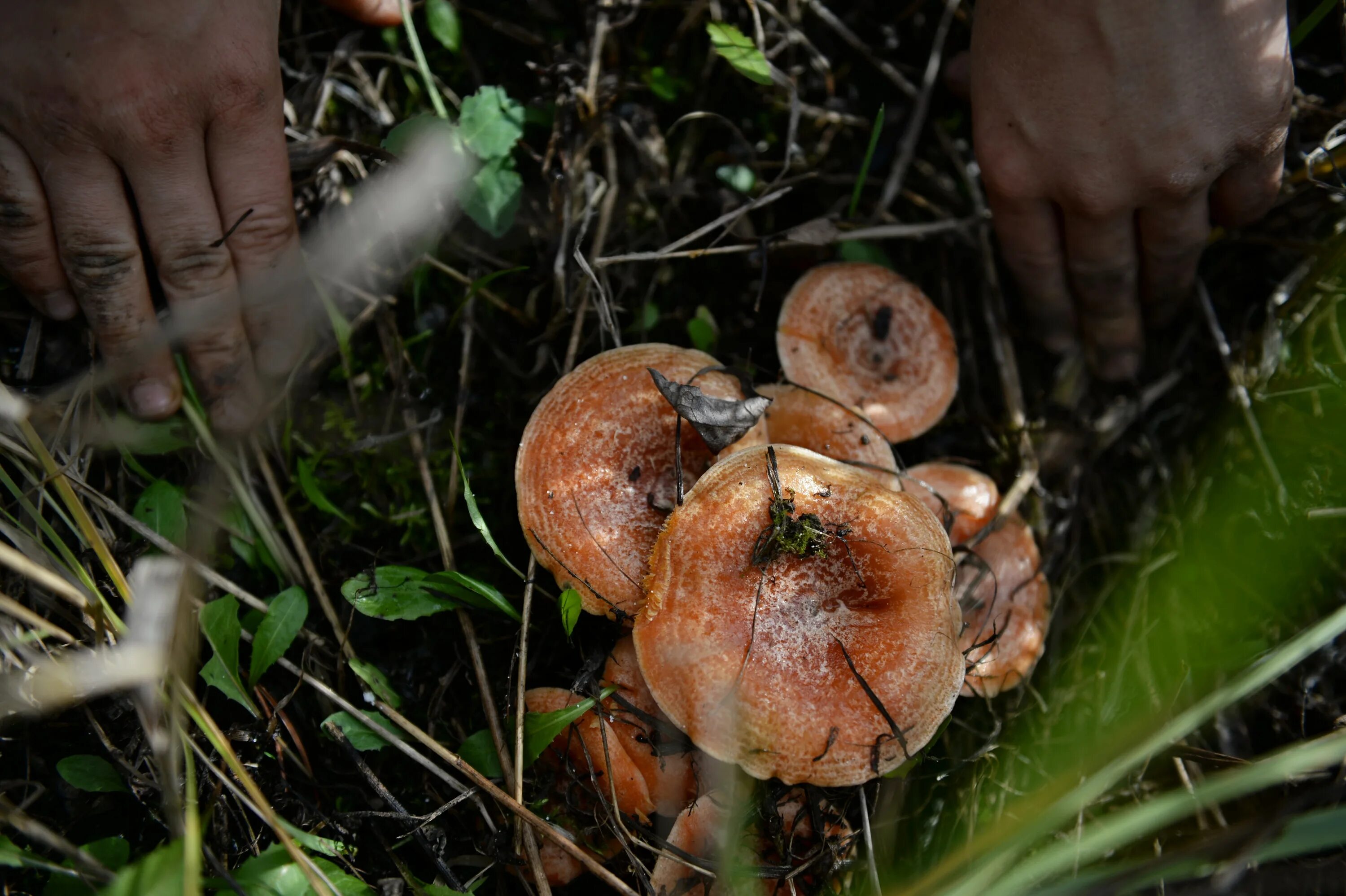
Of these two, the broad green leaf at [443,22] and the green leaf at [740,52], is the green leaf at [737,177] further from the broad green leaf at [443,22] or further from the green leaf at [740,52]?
the broad green leaf at [443,22]

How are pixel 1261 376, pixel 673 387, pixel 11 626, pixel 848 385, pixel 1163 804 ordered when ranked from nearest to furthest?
pixel 1163 804
pixel 11 626
pixel 673 387
pixel 848 385
pixel 1261 376

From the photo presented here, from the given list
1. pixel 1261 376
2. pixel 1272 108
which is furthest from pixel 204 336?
pixel 1261 376

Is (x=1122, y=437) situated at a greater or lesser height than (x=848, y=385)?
lesser

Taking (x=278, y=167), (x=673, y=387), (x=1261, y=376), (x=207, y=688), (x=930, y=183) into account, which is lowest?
(x=207, y=688)

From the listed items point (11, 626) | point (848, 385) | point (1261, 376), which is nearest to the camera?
point (11, 626)

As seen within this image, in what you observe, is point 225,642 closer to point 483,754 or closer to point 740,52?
point 483,754

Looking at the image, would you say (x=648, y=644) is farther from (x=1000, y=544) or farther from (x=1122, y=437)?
(x=1122, y=437)

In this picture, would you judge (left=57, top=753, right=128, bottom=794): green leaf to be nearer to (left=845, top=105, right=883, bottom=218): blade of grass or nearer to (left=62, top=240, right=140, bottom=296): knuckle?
(left=62, top=240, right=140, bottom=296): knuckle

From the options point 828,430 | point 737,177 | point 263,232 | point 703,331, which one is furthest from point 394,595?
point 737,177
